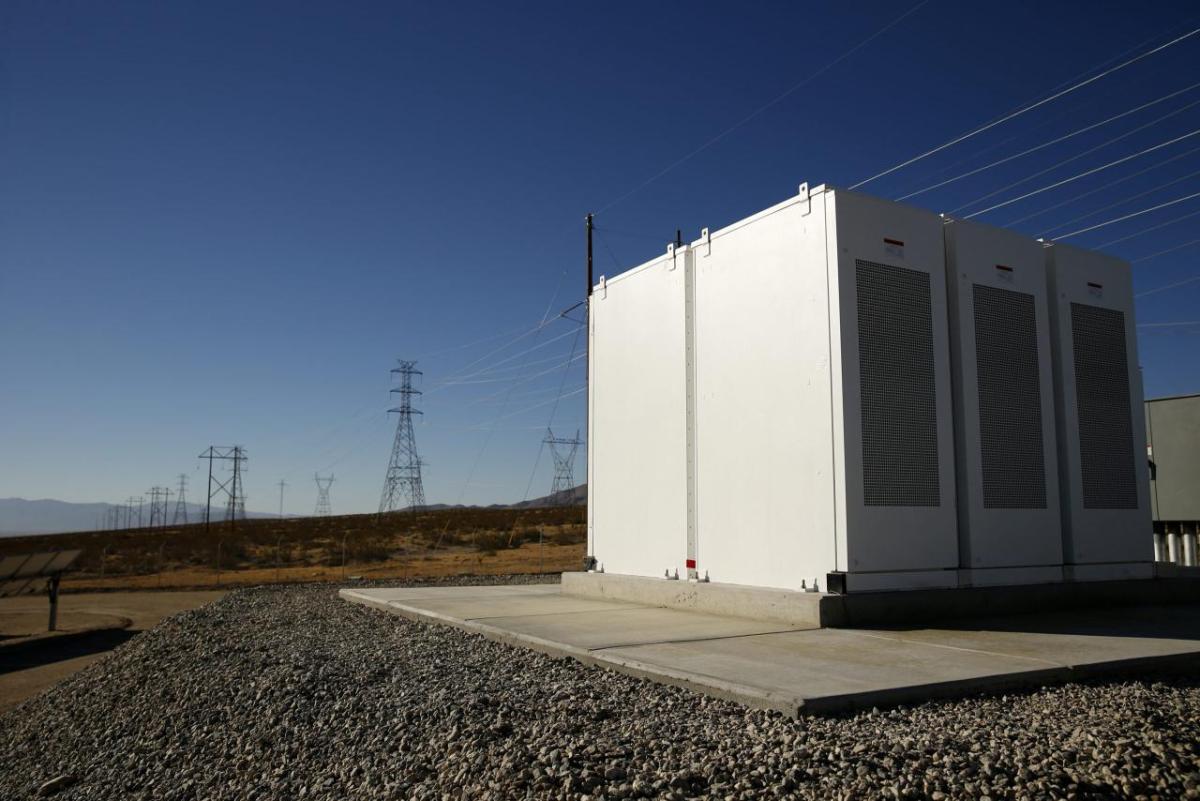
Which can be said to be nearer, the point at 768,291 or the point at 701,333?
the point at 768,291

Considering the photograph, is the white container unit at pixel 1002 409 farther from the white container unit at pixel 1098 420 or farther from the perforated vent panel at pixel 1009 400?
the white container unit at pixel 1098 420

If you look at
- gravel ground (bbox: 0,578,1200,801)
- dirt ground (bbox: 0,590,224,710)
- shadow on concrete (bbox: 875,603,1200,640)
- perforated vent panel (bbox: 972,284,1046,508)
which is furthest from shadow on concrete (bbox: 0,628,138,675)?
perforated vent panel (bbox: 972,284,1046,508)

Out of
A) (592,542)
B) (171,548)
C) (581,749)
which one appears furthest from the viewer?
(171,548)

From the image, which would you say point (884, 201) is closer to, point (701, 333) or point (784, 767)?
point (701, 333)

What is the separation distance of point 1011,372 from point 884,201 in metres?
2.68

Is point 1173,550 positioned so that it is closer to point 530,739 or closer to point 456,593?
point 456,593

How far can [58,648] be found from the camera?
1580 cm

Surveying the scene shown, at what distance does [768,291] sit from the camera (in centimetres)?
1009

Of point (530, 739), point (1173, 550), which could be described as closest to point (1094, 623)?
point (530, 739)

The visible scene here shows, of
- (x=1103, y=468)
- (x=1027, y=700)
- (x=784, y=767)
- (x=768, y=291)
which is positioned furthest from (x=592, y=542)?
(x=784, y=767)

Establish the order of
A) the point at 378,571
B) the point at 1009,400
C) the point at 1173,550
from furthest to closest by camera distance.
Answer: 1. the point at 378,571
2. the point at 1173,550
3. the point at 1009,400

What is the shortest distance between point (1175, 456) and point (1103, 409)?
665 cm

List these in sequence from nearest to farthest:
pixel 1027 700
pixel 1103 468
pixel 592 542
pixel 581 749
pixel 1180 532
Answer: pixel 581 749, pixel 1027 700, pixel 1103 468, pixel 592 542, pixel 1180 532

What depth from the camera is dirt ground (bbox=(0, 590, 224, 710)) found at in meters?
13.5
